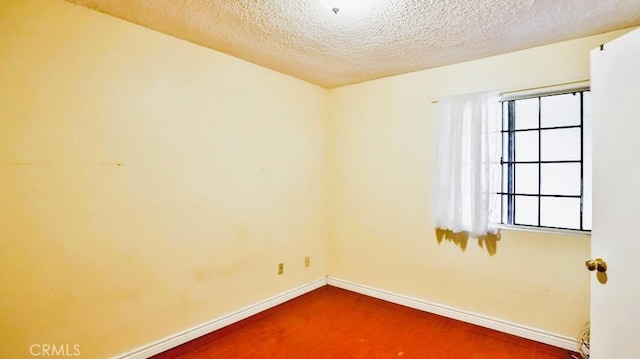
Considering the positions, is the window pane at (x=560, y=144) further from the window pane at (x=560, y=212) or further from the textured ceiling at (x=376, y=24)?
the textured ceiling at (x=376, y=24)

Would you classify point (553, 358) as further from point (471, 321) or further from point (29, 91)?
point (29, 91)

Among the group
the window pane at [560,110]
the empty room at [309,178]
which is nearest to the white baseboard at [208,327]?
the empty room at [309,178]

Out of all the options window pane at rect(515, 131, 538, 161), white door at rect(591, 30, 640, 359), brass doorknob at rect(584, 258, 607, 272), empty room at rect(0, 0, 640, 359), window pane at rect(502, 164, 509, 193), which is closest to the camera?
white door at rect(591, 30, 640, 359)

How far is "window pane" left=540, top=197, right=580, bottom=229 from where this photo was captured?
96.3 inches

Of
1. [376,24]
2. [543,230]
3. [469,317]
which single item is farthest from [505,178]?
[376,24]

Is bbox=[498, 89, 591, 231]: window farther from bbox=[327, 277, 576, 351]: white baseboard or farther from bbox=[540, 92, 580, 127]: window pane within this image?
bbox=[327, 277, 576, 351]: white baseboard

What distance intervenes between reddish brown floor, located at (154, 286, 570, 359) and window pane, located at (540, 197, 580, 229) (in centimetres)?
94

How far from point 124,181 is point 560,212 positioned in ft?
10.8

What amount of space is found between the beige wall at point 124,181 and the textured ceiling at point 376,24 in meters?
0.29

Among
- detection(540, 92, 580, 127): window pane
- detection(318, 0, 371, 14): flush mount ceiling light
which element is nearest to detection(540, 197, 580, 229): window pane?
detection(540, 92, 580, 127): window pane

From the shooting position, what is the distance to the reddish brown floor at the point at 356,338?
7.62 feet

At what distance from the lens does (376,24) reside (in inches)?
83.8

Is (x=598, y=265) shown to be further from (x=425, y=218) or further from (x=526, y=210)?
(x=425, y=218)

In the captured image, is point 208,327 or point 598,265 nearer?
point 598,265
